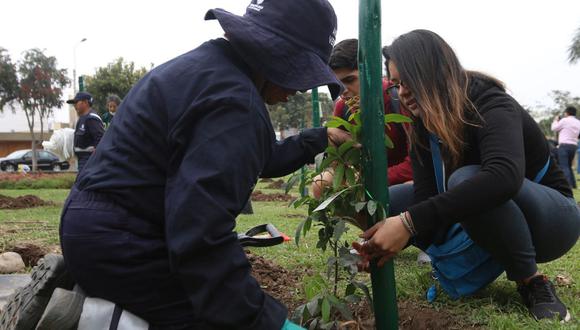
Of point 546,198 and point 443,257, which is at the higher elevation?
point 546,198

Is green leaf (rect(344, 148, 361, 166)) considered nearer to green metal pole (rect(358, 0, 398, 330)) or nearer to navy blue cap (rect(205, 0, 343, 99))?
green metal pole (rect(358, 0, 398, 330))

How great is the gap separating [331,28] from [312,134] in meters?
0.57

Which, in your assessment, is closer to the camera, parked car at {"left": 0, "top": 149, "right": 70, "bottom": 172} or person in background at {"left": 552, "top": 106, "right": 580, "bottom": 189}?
person in background at {"left": 552, "top": 106, "right": 580, "bottom": 189}

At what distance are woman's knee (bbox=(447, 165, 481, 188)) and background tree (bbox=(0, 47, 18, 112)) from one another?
32.1 meters

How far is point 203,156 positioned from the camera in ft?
3.99

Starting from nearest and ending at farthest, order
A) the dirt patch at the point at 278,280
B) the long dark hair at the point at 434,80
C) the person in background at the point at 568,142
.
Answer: the long dark hair at the point at 434,80 < the dirt patch at the point at 278,280 < the person in background at the point at 568,142

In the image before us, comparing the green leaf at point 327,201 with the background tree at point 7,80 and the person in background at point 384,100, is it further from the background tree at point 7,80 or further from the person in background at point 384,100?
the background tree at point 7,80

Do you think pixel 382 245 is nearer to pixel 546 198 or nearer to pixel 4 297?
pixel 546 198

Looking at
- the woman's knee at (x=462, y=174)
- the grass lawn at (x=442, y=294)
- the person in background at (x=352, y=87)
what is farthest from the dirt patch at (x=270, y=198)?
the woman's knee at (x=462, y=174)

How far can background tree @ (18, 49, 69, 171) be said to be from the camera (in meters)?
30.2

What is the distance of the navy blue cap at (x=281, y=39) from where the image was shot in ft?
4.58

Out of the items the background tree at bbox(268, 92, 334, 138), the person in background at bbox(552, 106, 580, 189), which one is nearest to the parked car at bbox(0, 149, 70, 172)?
the background tree at bbox(268, 92, 334, 138)

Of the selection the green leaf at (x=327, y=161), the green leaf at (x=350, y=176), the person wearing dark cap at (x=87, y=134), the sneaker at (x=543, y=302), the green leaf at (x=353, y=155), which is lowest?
the person wearing dark cap at (x=87, y=134)

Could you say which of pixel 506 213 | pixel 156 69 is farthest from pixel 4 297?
pixel 506 213
